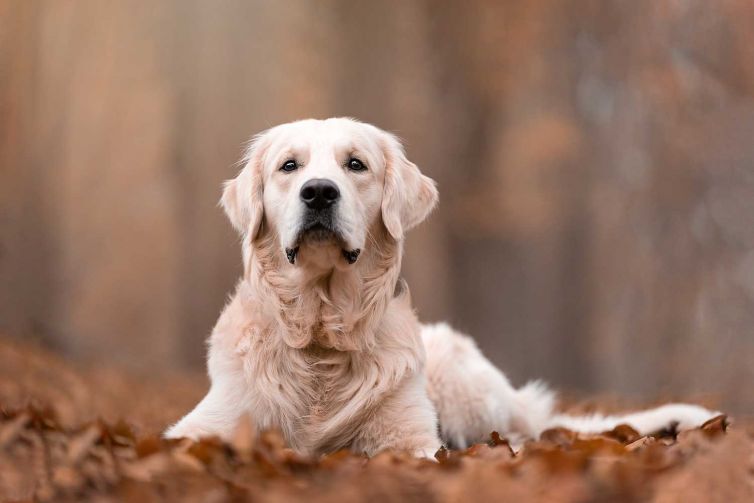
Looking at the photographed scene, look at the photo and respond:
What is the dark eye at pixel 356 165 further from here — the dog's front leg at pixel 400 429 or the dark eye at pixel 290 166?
Answer: the dog's front leg at pixel 400 429

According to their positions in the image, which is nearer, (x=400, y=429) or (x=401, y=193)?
(x=400, y=429)

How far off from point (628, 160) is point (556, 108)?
90 cm

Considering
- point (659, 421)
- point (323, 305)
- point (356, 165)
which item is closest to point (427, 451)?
point (323, 305)

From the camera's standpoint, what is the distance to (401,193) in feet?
9.60

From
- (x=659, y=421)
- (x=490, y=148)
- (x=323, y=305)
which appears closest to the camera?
(x=323, y=305)

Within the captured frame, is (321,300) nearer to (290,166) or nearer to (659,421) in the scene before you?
(290,166)

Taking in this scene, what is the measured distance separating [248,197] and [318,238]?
0.42m

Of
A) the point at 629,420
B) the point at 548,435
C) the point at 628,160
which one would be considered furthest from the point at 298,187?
the point at 628,160

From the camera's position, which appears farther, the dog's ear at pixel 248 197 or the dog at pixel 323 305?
the dog's ear at pixel 248 197

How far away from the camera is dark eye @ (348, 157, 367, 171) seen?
2780mm

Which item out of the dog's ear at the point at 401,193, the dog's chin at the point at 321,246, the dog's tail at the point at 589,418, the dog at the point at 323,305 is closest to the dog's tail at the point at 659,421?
the dog's tail at the point at 589,418

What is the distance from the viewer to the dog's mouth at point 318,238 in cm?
256

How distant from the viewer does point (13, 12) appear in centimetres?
607

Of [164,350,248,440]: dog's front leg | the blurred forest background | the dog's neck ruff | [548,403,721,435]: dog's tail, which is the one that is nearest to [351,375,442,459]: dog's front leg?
the dog's neck ruff
